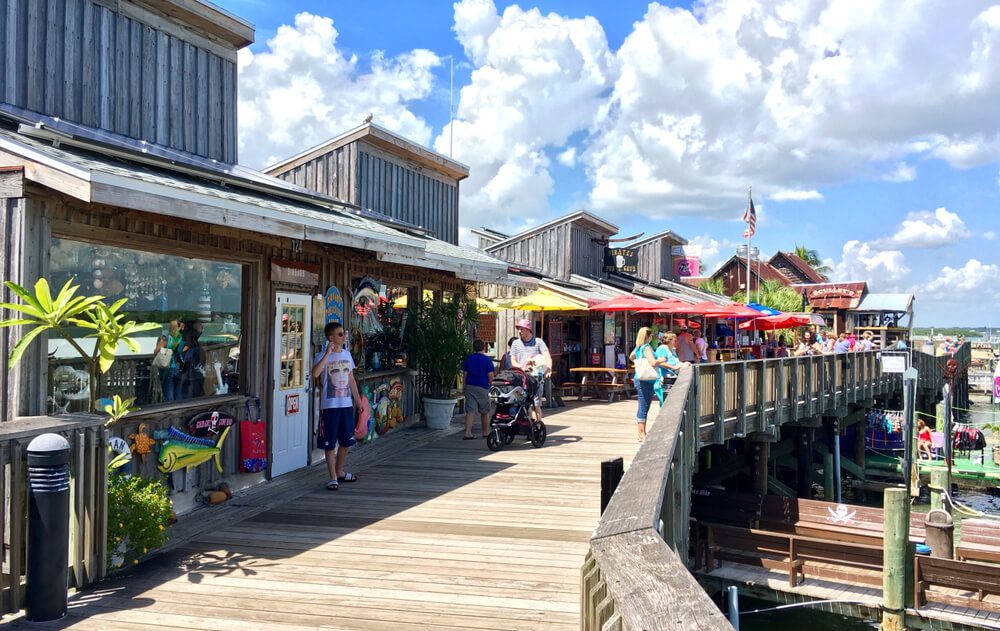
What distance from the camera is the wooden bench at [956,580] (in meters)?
10.8

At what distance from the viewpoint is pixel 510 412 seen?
1126 centimetres

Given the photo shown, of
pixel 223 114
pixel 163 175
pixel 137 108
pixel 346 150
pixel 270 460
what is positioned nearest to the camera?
pixel 163 175

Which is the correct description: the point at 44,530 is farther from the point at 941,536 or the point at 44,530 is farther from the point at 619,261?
the point at 619,261

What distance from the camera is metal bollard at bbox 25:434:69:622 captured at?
4590 mm

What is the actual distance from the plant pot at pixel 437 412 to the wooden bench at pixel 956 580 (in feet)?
23.6

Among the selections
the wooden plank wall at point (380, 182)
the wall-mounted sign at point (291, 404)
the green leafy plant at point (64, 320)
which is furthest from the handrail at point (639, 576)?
the wooden plank wall at point (380, 182)

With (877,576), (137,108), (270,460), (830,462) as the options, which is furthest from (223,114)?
(830,462)

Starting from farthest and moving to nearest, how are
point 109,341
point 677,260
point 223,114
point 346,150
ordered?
point 677,260, point 346,150, point 223,114, point 109,341

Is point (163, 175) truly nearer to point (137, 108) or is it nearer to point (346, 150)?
point (137, 108)

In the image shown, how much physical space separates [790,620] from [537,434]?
633 cm

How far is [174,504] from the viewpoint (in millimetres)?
7160

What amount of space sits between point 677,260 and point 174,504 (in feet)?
113

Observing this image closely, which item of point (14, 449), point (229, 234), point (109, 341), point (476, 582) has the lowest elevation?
point (476, 582)

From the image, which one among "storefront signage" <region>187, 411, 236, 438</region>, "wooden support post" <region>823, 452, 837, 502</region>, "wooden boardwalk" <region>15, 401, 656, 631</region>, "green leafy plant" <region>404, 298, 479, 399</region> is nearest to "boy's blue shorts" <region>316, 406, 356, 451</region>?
"wooden boardwalk" <region>15, 401, 656, 631</region>
